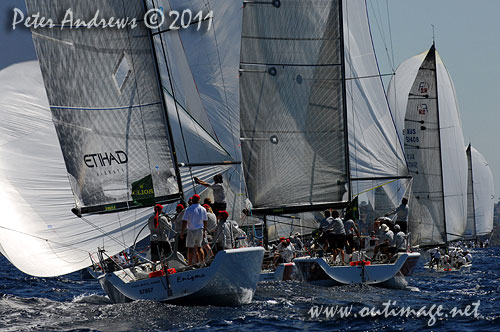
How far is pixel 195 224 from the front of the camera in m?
15.8

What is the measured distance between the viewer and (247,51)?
1017 inches

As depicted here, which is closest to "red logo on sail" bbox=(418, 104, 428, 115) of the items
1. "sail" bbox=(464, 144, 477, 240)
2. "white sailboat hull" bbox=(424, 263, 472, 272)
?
"white sailboat hull" bbox=(424, 263, 472, 272)

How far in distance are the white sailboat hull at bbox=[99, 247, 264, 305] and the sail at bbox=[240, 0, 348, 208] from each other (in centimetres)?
881

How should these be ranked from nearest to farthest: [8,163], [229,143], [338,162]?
[8,163]
[338,162]
[229,143]

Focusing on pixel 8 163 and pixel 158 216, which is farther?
pixel 8 163

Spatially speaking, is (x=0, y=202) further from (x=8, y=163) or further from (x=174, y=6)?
(x=174, y=6)

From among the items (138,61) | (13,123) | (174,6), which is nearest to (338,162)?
(174,6)

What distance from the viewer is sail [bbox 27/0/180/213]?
18.0 meters

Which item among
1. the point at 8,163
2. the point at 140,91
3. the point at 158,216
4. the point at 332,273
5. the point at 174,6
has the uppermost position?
the point at 174,6

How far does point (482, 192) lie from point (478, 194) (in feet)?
2.12

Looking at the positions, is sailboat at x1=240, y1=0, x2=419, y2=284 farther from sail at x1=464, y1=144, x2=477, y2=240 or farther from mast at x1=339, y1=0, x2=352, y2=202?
sail at x1=464, y1=144, x2=477, y2=240

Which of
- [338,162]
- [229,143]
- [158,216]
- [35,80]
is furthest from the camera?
[229,143]

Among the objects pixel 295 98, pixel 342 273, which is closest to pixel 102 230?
pixel 342 273

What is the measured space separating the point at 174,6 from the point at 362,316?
13.7 m
